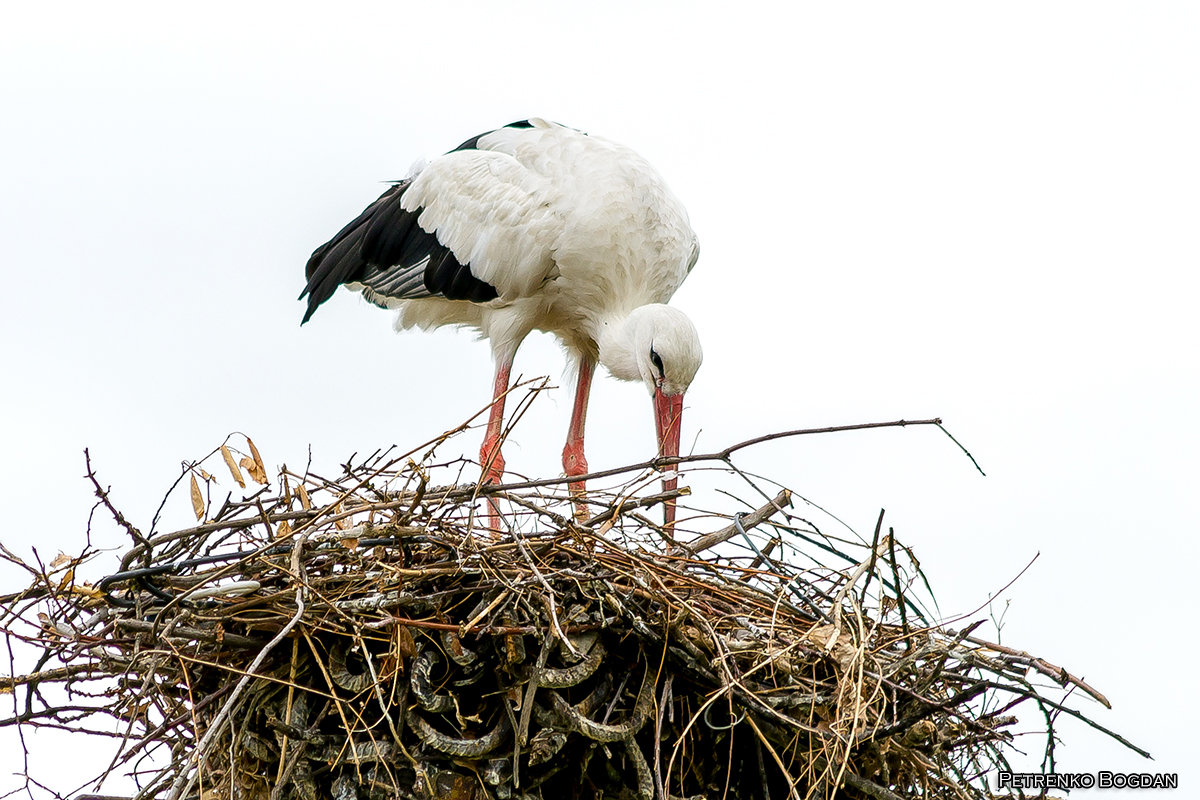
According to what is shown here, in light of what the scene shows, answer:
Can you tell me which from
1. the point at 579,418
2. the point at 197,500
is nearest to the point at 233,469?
the point at 197,500

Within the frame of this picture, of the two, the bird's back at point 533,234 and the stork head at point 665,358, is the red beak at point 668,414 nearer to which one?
the stork head at point 665,358

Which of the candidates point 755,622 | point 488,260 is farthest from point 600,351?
point 755,622

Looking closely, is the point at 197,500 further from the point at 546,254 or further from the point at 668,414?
the point at 546,254

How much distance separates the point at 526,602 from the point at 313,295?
3.74 m

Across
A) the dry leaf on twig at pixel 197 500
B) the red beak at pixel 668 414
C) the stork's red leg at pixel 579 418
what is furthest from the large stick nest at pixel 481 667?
the stork's red leg at pixel 579 418

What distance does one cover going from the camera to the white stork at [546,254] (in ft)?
19.0

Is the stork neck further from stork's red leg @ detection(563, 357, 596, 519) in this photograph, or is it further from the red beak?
stork's red leg @ detection(563, 357, 596, 519)

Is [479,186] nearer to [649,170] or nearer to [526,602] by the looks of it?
[649,170]

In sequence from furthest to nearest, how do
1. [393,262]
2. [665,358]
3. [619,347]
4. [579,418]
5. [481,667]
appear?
[579,418]
[393,262]
[619,347]
[665,358]
[481,667]

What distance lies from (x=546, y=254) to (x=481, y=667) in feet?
9.19

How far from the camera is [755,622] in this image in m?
3.62

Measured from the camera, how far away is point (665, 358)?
5.51 metres

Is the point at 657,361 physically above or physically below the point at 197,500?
above

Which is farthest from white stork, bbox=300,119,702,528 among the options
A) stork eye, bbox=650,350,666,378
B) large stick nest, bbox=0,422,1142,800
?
large stick nest, bbox=0,422,1142,800
